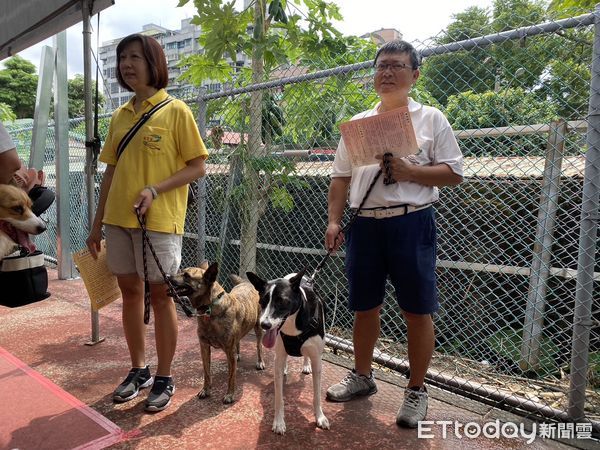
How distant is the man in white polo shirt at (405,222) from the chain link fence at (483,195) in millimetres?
619

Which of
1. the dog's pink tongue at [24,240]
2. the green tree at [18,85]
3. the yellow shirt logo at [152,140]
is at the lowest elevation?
the dog's pink tongue at [24,240]

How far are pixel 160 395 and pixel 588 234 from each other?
2.56 metres

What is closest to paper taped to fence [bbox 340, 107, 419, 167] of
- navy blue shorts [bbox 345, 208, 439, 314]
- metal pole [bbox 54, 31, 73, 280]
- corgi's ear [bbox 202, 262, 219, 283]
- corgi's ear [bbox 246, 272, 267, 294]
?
navy blue shorts [bbox 345, 208, 439, 314]

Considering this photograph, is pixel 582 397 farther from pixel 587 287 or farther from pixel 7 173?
pixel 7 173

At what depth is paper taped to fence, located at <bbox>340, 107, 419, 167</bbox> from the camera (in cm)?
205

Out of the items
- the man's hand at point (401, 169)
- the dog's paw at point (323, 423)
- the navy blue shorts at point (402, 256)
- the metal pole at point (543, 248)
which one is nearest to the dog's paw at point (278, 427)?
the dog's paw at point (323, 423)

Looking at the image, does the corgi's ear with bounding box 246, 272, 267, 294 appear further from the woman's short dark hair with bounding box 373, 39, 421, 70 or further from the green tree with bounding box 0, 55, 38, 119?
the green tree with bounding box 0, 55, 38, 119

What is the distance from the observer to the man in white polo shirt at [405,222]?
2160 millimetres

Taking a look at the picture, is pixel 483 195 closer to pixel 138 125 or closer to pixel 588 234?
pixel 588 234

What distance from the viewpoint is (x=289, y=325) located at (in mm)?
2330

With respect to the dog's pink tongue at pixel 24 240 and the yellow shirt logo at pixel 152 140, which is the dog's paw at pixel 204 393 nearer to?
the dog's pink tongue at pixel 24 240

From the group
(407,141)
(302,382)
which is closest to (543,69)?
(407,141)

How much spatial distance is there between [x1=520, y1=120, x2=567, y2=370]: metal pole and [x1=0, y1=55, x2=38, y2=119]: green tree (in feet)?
128

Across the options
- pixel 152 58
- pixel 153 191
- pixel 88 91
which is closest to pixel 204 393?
pixel 153 191
